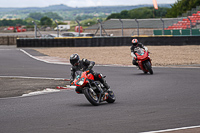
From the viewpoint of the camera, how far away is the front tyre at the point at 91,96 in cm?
977

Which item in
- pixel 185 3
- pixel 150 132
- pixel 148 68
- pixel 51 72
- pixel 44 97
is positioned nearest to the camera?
pixel 150 132

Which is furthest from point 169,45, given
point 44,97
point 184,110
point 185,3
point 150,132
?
point 185,3

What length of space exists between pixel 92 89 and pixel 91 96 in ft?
0.59

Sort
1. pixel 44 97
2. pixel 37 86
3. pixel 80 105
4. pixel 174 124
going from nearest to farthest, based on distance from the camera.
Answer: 1. pixel 174 124
2. pixel 80 105
3. pixel 44 97
4. pixel 37 86

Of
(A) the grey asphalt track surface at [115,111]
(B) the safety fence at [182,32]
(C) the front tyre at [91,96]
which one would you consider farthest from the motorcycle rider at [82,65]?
(B) the safety fence at [182,32]

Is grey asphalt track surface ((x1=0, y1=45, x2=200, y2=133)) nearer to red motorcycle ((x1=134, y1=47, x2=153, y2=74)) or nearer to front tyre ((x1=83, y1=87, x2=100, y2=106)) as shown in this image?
front tyre ((x1=83, y1=87, x2=100, y2=106))

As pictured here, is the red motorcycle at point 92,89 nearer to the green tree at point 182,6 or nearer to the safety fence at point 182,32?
the safety fence at point 182,32

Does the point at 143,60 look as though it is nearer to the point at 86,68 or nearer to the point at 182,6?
the point at 86,68

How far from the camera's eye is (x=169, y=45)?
33.5 m

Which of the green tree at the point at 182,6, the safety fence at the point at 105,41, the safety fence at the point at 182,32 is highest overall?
the green tree at the point at 182,6

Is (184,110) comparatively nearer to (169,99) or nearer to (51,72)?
(169,99)

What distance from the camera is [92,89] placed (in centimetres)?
997

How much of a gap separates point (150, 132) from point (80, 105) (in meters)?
3.48

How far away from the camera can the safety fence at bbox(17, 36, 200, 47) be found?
3288cm
